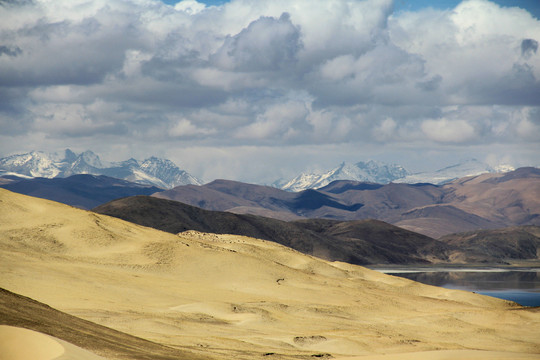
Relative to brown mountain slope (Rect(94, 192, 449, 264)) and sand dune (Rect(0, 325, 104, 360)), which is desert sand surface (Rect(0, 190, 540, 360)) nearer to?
sand dune (Rect(0, 325, 104, 360))

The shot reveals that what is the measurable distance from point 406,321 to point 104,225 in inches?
1008

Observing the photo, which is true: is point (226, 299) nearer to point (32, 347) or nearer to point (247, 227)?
point (32, 347)

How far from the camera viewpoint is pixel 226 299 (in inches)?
1807

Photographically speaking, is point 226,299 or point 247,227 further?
point 247,227

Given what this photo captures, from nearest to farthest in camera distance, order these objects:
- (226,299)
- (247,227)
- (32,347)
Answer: (32,347), (226,299), (247,227)

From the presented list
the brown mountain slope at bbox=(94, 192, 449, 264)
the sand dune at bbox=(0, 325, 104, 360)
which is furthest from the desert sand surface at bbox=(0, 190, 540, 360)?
the brown mountain slope at bbox=(94, 192, 449, 264)

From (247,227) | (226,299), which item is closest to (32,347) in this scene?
A: (226,299)

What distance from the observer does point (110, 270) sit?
4772 centimetres

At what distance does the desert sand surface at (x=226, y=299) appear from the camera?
33.7 meters

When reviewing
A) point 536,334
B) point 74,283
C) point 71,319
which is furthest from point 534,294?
point 71,319

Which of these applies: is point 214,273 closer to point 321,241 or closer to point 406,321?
point 406,321

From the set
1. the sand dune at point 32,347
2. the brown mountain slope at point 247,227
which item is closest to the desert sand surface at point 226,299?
the sand dune at point 32,347

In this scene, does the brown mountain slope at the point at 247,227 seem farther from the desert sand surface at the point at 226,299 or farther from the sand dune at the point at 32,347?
the sand dune at the point at 32,347

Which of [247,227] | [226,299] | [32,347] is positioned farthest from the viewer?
[247,227]
